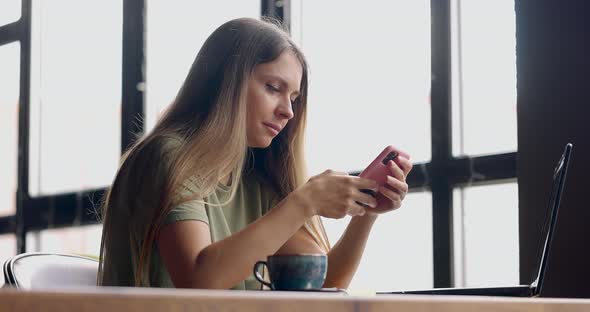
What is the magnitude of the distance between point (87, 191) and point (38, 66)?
780 mm

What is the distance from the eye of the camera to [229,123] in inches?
75.4

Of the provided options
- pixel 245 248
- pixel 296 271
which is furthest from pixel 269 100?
pixel 296 271

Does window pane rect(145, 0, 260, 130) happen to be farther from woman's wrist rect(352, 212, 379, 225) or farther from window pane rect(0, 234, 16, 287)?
woman's wrist rect(352, 212, 379, 225)

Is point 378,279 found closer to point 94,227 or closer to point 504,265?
point 504,265

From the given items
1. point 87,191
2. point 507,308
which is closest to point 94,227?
point 87,191

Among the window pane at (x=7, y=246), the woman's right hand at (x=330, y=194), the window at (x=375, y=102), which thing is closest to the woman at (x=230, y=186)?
the woman's right hand at (x=330, y=194)

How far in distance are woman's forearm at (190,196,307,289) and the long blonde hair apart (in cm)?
15

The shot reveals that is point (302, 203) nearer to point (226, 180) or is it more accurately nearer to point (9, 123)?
point (226, 180)

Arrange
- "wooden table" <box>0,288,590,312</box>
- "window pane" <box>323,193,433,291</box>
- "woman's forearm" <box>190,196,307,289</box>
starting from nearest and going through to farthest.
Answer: "wooden table" <box>0,288,590,312</box> < "woman's forearm" <box>190,196,307,289</box> < "window pane" <box>323,193,433,291</box>

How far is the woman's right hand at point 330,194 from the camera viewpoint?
64.6 inches

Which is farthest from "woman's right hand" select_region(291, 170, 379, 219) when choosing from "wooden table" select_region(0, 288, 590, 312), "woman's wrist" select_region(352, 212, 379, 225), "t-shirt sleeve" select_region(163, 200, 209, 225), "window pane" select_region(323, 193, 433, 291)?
"window pane" select_region(323, 193, 433, 291)

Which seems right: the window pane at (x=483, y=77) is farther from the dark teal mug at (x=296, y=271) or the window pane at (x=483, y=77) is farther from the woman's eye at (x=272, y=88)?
the dark teal mug at (x=296, y=271)

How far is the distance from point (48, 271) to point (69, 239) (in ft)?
7.75

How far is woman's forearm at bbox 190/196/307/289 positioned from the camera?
162 cm
